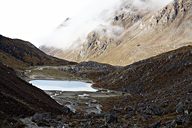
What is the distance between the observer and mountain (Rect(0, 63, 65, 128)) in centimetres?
7131

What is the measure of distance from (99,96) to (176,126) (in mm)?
103581

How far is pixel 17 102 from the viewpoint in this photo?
79.0 metres

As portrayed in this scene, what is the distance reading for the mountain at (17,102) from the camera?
234 feet

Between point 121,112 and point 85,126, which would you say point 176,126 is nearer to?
point 85,126

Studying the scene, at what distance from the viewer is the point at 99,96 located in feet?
550

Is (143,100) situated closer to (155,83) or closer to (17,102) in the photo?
(155,83)

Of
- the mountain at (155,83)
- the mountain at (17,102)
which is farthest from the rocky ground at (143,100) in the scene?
the mountain at (17,102)

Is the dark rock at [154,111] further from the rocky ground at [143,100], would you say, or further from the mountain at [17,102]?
the mountain at [17,102]

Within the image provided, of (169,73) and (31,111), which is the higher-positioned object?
(169,73)

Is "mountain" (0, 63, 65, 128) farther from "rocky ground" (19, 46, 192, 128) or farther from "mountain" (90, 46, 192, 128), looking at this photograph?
"mountain" (90, 46, 192, 128)

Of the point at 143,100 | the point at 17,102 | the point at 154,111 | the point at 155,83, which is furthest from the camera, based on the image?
the point at 155,83

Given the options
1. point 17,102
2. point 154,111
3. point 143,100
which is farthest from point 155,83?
point 17,102

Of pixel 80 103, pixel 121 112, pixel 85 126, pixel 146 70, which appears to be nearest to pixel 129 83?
pixel 146 70

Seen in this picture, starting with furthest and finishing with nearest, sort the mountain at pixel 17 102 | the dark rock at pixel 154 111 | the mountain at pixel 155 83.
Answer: the mountain at pixel 155 83, the dark rock at pixel 154 111, the mountain at pixel 17 102
